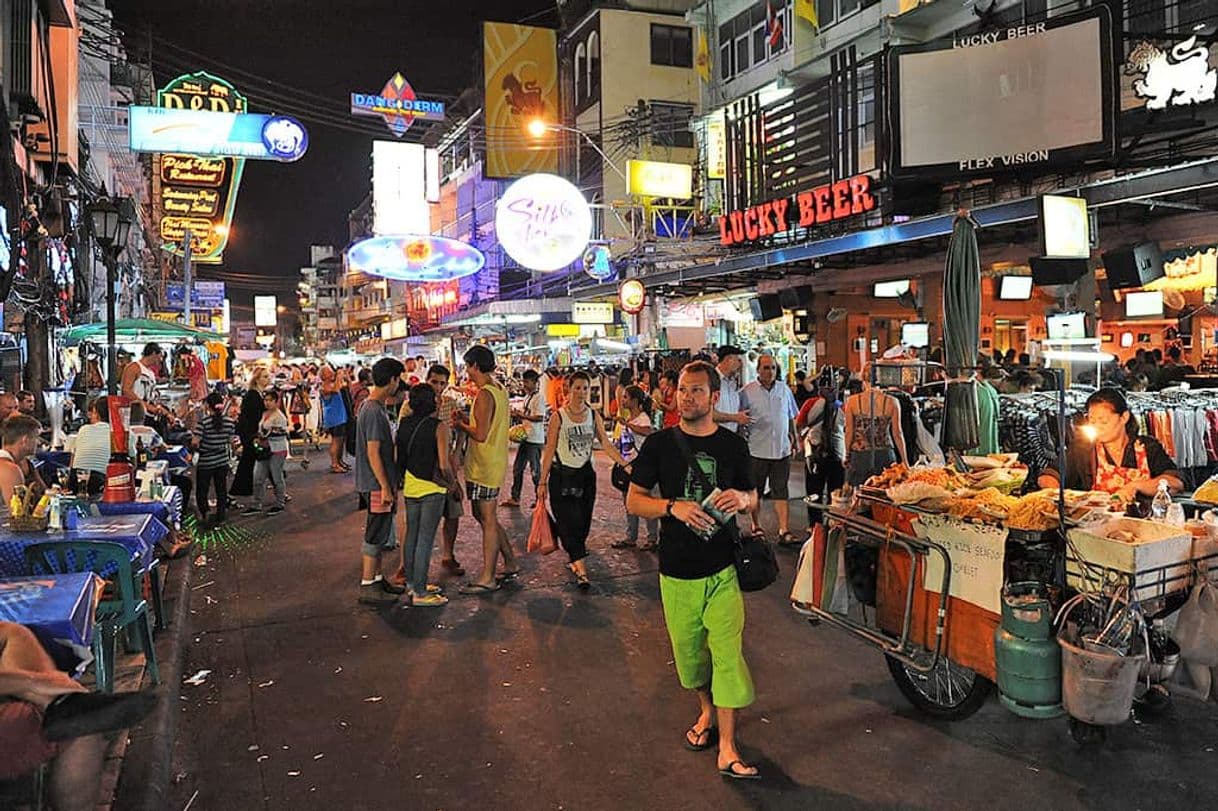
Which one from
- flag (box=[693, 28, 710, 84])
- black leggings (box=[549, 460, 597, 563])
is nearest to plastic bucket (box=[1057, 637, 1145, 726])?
black leggings (box=[549, 460, 597, 563])

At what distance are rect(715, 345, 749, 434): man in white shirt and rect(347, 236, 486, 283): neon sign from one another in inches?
373

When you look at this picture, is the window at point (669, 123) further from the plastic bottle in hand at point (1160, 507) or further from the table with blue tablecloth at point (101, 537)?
the plastic bottle in hand at point (1160, 507)

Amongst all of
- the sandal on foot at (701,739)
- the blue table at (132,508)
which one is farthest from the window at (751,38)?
the sandal on foot at (701,739)

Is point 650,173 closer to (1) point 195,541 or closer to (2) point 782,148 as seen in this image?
(2) point 782,148

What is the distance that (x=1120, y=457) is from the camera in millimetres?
5926

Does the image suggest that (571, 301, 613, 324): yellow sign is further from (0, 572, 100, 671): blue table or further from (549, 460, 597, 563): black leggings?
(0, 572, 100, 671): blue table

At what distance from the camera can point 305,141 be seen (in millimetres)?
18453

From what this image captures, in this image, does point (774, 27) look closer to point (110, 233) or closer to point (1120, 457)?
point (110, 233)

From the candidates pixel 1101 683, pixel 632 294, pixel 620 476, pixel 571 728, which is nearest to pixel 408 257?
pixel 632 294

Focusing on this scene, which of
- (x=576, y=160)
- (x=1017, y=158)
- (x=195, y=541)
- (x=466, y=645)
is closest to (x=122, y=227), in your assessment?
(x=195, y=541)

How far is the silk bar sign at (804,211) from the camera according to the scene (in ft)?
51.5

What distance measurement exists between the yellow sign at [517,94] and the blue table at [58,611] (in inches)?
1221

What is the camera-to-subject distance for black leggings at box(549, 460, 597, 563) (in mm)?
8000

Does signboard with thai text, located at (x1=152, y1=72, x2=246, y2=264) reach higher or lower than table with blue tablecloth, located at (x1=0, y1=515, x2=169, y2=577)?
higher
